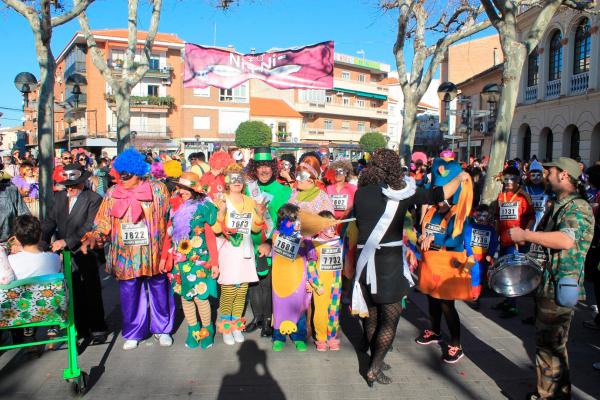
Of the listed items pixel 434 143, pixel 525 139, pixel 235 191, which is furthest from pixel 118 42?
pixel 235 191

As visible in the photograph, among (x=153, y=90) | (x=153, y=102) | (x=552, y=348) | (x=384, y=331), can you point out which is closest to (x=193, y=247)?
(x=384, y=331)

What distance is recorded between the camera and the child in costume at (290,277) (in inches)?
186

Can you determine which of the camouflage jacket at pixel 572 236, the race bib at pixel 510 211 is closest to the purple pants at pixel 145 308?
the camouflage jacket at pixel 572 236

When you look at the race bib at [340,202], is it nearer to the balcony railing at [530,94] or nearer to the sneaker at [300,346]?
the sneaker at [300,346]

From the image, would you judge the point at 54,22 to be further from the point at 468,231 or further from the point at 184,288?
the point at 468,231

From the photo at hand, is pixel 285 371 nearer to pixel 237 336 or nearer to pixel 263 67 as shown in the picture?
pixel 237 336

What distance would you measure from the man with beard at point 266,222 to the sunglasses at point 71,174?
70.3 inches

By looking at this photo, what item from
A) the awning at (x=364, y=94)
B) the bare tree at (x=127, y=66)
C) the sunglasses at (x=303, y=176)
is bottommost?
the sunglasses at (x=303, y=176)

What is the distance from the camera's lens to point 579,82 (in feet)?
67.2

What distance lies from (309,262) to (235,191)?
1.07 metres

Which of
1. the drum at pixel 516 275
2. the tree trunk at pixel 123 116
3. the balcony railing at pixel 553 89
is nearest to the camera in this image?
the drum at pixel 516 275

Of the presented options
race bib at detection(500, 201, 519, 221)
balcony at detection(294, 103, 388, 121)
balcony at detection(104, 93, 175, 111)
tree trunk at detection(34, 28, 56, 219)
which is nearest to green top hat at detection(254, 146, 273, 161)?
race bib at detection(500, 201, 519, 221)

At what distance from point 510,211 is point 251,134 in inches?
1613

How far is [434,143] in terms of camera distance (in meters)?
44.6
